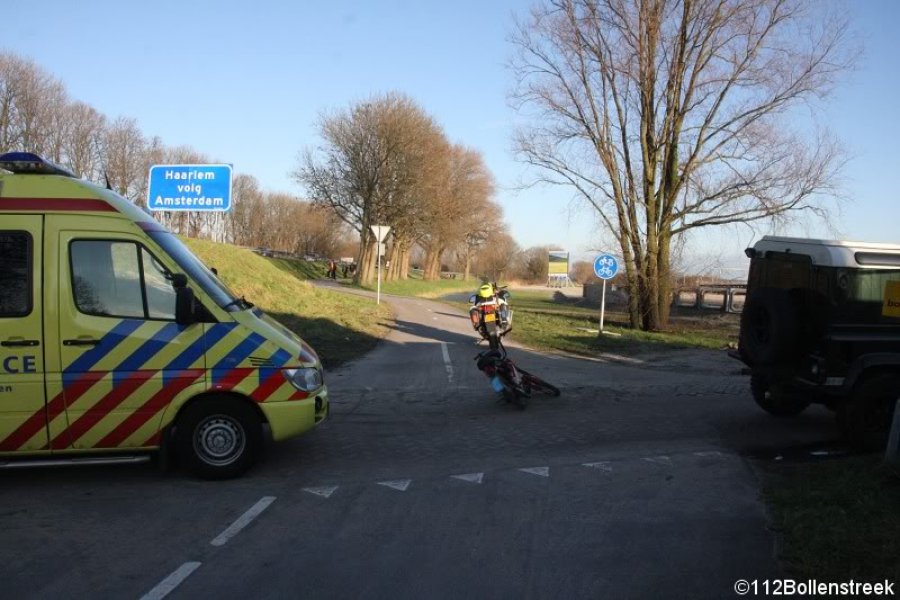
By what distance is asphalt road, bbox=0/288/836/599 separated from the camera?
4.24 m

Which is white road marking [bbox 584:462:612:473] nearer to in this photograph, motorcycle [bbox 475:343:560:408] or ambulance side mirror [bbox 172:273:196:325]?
motorcycle [bbox 475:343:560:408]

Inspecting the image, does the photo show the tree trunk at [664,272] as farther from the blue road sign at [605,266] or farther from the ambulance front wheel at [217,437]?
the ambulance front wheel at [217,437]

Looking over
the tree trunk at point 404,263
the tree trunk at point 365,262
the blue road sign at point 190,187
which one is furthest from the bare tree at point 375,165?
the blue road sign at point 190,187

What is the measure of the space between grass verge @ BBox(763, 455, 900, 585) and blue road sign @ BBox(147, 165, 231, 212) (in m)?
12.5

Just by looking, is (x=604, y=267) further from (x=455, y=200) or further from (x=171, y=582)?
(x=455, y=200)

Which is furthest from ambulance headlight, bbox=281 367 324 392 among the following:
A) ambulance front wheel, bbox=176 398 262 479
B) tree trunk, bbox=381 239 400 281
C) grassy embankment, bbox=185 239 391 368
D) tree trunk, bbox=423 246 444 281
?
tree trunk, bbox=423 246 444 281

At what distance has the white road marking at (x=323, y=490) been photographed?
585 centimetres

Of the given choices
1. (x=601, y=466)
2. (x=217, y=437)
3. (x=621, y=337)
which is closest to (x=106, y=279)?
(x=217, y=437)

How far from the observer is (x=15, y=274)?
5859 millimetres

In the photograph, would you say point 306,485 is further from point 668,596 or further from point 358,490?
point 668,596

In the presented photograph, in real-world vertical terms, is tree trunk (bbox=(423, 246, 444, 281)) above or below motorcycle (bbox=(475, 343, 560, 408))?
above

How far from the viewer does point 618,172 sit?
80.6ft

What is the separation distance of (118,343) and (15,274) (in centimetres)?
101

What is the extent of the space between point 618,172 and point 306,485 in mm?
20708
